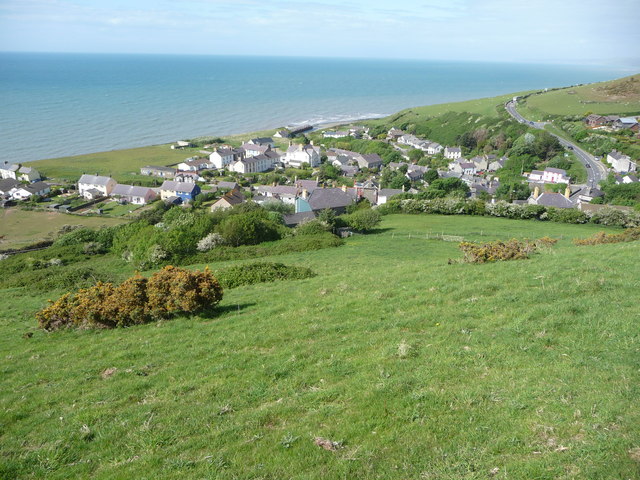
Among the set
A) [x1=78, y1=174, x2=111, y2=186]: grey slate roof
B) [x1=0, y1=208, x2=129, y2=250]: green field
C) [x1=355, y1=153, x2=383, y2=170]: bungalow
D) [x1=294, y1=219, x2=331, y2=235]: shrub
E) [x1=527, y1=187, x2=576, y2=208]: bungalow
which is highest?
[x1=355, y1=153, x2=383, y2=170]: bungalow

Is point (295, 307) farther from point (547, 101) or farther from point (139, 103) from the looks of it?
point (139, 103)

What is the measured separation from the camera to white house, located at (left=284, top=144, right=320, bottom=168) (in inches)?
4355

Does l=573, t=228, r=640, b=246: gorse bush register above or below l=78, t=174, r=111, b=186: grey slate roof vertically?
above

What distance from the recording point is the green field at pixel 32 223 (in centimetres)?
5703

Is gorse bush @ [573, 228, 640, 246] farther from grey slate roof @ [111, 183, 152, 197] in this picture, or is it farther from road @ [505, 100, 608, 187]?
grey slate roof @ [111, 183, 152, 197]

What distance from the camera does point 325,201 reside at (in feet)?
211

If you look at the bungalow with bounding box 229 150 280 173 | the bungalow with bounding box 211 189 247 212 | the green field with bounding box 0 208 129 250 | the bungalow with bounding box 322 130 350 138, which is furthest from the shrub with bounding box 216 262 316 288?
the bungalow with bounding box 322 130 350 138

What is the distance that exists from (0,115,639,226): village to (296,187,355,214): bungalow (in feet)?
0.50

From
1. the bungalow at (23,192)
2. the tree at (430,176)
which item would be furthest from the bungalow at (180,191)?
the tree at (430,176)

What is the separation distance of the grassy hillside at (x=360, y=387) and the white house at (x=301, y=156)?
312ft

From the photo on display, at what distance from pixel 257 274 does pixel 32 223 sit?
55650 mm

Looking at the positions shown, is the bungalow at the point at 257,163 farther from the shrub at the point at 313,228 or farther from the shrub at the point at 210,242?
the shrub at the point at 210,242

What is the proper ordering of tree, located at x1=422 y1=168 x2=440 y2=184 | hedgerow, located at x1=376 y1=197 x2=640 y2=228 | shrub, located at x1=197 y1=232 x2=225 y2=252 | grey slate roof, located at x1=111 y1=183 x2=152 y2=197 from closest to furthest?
shrub, located at x1=197 y1=232 x2=225 y2=252
hedgerow, located at x1=376 y1=197 x2=640 y2=228
grey slate roof, located at x1=111 y1=183 x2=152 y2=197
tree, located at x1=422 y1=168 x2=440 y2=184

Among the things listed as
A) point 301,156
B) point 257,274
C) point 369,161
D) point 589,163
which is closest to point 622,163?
point 589,163
